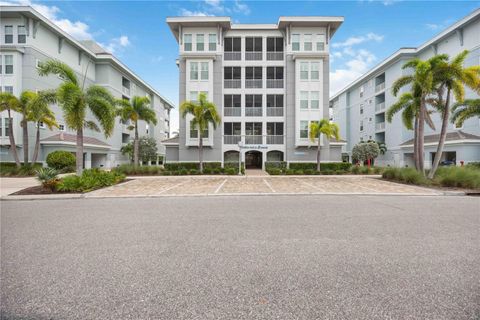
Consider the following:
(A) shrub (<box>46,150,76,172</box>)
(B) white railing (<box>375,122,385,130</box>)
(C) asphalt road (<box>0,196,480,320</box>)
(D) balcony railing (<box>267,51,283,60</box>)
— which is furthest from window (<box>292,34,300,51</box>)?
(A) shrub (<box>46,150,76,172</box>)

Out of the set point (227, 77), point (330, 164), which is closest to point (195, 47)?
point (227, 77)

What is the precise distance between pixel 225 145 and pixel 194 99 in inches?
272

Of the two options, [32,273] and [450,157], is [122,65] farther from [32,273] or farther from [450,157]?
[450,157]

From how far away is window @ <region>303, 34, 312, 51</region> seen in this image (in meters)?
26.8

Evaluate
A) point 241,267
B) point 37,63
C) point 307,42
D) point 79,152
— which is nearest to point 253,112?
point 307,42

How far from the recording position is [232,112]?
2753cm

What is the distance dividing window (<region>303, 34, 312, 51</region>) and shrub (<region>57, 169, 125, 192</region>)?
25976mm

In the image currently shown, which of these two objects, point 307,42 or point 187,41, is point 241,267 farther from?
point 307,42

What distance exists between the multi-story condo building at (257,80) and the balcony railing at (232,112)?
0.41 ft

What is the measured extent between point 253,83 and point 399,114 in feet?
74.9

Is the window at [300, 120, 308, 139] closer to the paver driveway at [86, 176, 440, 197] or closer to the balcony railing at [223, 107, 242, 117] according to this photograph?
the balcony railing at [223, 107, 242, 117]

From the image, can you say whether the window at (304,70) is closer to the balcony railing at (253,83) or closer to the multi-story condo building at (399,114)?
the balcony railing at (253,83)

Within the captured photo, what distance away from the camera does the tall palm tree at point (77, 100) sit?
12102 mm

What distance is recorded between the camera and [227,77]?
2798 centimetres
